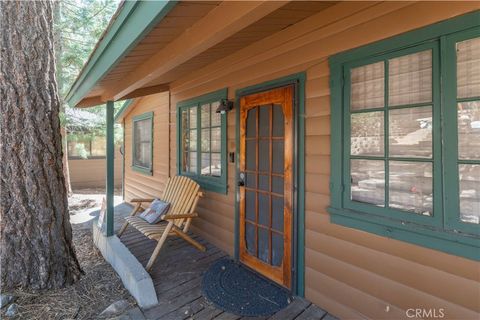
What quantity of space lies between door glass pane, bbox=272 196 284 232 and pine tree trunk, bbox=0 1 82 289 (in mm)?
2092

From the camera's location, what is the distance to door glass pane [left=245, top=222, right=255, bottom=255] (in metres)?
2.90

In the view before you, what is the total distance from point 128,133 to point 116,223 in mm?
2902

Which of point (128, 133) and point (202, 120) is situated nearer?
point (202, 120)

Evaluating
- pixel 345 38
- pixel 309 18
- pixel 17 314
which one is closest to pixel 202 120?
pixel 309 18

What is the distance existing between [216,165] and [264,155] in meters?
1.01

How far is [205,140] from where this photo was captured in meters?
3.82

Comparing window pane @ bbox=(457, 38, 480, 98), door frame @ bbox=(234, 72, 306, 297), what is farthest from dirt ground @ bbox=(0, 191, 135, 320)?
window pane @ bbox=(457, 38, 480, 98)

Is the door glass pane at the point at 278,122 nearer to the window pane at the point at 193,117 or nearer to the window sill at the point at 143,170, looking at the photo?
the window pane at the point at 193,117

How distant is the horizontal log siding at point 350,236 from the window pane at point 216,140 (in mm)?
873

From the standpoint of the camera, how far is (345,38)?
1.99m

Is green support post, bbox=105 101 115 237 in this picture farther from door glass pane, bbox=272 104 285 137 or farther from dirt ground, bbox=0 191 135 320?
door glass pane, bbox=272 104 285 137

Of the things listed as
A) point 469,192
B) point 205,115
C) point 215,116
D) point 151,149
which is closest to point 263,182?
point 215,116

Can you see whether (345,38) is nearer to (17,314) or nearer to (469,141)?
(469,141)

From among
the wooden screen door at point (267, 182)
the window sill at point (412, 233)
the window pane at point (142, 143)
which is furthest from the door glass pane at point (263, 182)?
the window pane at point (142, 143)
